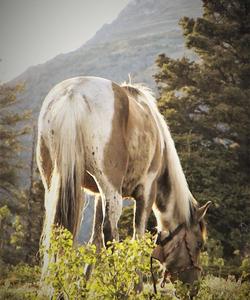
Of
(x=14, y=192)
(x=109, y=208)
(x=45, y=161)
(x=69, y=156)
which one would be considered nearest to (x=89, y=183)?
(x=45, y=161)

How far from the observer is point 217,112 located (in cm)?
1140

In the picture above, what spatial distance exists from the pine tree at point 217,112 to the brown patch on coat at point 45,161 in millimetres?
6226

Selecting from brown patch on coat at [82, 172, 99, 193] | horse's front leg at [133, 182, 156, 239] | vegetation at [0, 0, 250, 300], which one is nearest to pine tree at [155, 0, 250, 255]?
vegetation at [0, 0, 250, 300]

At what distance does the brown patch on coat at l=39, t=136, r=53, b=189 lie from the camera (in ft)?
13.5

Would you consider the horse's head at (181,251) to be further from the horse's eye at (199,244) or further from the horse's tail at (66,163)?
the horse's tail at (66,163)

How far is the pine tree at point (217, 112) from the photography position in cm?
1032

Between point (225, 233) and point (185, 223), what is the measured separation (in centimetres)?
541

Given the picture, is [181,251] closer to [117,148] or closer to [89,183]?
[89,183]

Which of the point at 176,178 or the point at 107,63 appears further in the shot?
the point at 107,63

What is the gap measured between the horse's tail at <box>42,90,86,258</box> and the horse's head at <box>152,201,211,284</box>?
196cm

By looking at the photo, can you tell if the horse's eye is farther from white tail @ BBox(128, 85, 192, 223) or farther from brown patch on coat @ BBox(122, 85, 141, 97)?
brown patch on coat @ BBox(122, 85, 141, 97)

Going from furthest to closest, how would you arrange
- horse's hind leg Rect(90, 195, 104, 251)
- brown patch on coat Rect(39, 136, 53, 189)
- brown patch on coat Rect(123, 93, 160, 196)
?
horse's hind leg Rect(90, 195, 104, 251)
brown patch on coat Rect(123, 93, 160, 196)
brown patch on coat Rect(39, 136, 53, 189)

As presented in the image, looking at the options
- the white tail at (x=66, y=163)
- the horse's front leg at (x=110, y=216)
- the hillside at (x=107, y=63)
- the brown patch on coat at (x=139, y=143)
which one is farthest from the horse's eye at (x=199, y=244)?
the hillside at (x=107, y=63)

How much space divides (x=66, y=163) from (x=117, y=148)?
1.88 ft
